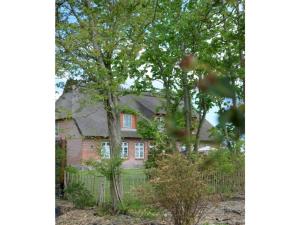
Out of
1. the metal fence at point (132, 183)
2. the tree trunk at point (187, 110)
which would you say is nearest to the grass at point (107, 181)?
the metal fence at point (132, 183)

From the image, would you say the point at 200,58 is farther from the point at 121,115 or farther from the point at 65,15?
the point at 65,15

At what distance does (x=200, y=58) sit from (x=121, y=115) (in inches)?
Answer: 24.9

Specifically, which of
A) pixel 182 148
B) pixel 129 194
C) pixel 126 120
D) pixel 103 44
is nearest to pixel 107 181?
pixel 129 194

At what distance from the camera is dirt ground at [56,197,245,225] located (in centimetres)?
270

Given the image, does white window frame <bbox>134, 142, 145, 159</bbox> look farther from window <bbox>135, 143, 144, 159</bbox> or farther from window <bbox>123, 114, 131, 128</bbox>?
window <bbox>123, 114, 131, 128</bbox>

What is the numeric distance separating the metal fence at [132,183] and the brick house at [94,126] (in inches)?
3.8

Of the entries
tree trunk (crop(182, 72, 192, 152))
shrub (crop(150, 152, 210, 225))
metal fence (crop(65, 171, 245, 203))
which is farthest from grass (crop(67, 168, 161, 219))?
tree trunk (crop(182, 72, 192, 152))

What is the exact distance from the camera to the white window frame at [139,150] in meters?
2.62

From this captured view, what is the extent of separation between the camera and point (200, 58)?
8.12ft

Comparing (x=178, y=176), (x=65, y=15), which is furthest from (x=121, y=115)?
(x=65, y=15)

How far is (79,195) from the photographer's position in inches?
107

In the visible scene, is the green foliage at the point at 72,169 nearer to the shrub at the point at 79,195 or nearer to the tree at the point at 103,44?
the shrub at the point at 79,195

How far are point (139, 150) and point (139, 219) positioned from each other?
0.45 m

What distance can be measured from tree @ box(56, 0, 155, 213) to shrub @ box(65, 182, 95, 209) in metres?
0.16
